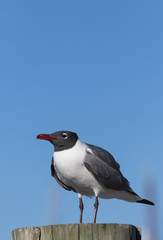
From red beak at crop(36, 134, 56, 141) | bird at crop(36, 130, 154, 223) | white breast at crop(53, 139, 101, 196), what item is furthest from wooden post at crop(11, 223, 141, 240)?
red beak at crop(36, 134, 56, 141)

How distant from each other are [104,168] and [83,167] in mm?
506

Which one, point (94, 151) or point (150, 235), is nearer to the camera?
point (94, 151)

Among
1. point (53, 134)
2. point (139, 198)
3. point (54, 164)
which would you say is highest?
point (53, 134)

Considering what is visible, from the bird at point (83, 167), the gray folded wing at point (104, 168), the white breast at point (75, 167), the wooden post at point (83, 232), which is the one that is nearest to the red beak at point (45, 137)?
the bird at point (83, 167)

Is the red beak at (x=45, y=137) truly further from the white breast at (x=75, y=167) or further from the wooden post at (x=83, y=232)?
the wooden post at (x=83, y=232)

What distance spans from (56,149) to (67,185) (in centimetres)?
93

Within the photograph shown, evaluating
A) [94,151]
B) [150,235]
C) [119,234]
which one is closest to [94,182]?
[94,151]

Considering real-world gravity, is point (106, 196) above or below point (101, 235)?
above

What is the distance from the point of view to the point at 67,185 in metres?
8.91

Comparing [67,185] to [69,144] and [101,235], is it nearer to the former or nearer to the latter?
[69,144]

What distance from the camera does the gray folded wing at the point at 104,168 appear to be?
825cm

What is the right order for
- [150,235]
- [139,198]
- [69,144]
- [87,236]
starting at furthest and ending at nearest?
[150,235]
[139,198]
[69,144]
[87,236]

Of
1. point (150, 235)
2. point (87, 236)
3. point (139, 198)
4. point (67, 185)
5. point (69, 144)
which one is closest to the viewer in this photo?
point (87, 236)

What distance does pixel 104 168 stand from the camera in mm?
8477
